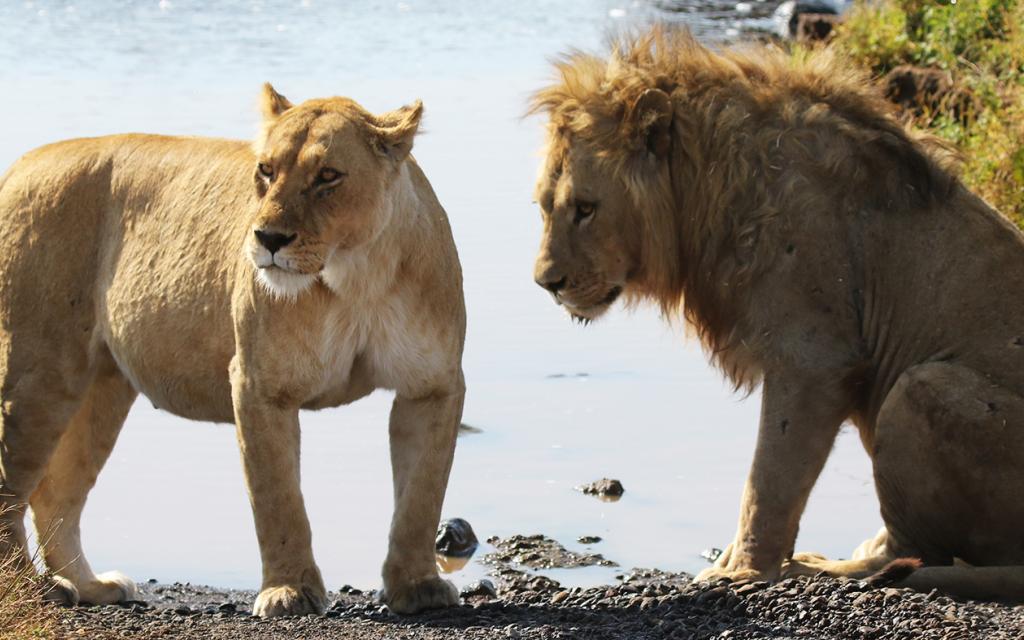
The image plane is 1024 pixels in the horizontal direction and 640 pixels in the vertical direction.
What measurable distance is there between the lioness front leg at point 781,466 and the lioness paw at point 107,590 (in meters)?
1.94

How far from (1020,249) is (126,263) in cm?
272

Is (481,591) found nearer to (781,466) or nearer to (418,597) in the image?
(418,597)

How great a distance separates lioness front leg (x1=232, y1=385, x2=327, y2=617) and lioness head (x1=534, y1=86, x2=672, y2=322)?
1.00 meters

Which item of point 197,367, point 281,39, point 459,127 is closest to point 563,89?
point 197,367

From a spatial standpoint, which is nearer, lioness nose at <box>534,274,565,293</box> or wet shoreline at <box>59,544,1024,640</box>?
wet shoreline at <box>59,544,1024,640</box>

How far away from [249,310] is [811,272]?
1653 millimetres

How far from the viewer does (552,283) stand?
570cm

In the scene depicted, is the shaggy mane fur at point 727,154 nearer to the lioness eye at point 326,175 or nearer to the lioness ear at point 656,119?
the lioness ear at point 656,119

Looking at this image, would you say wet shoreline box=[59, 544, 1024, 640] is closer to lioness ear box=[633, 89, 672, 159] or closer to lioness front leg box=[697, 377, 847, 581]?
lioness front leg box=[697, 377, 847, 581]

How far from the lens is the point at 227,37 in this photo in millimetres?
21219

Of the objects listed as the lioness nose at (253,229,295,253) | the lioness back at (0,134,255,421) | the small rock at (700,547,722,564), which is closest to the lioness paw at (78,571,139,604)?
the lioness back at (0,134,255,421)

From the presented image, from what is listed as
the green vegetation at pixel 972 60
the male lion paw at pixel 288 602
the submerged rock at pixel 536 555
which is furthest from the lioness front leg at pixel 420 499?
the green vegetation at pixel 972 60

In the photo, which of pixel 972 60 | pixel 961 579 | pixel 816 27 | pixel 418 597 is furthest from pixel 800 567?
pixel 816 27

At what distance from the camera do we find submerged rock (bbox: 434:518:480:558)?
691 centimetres
